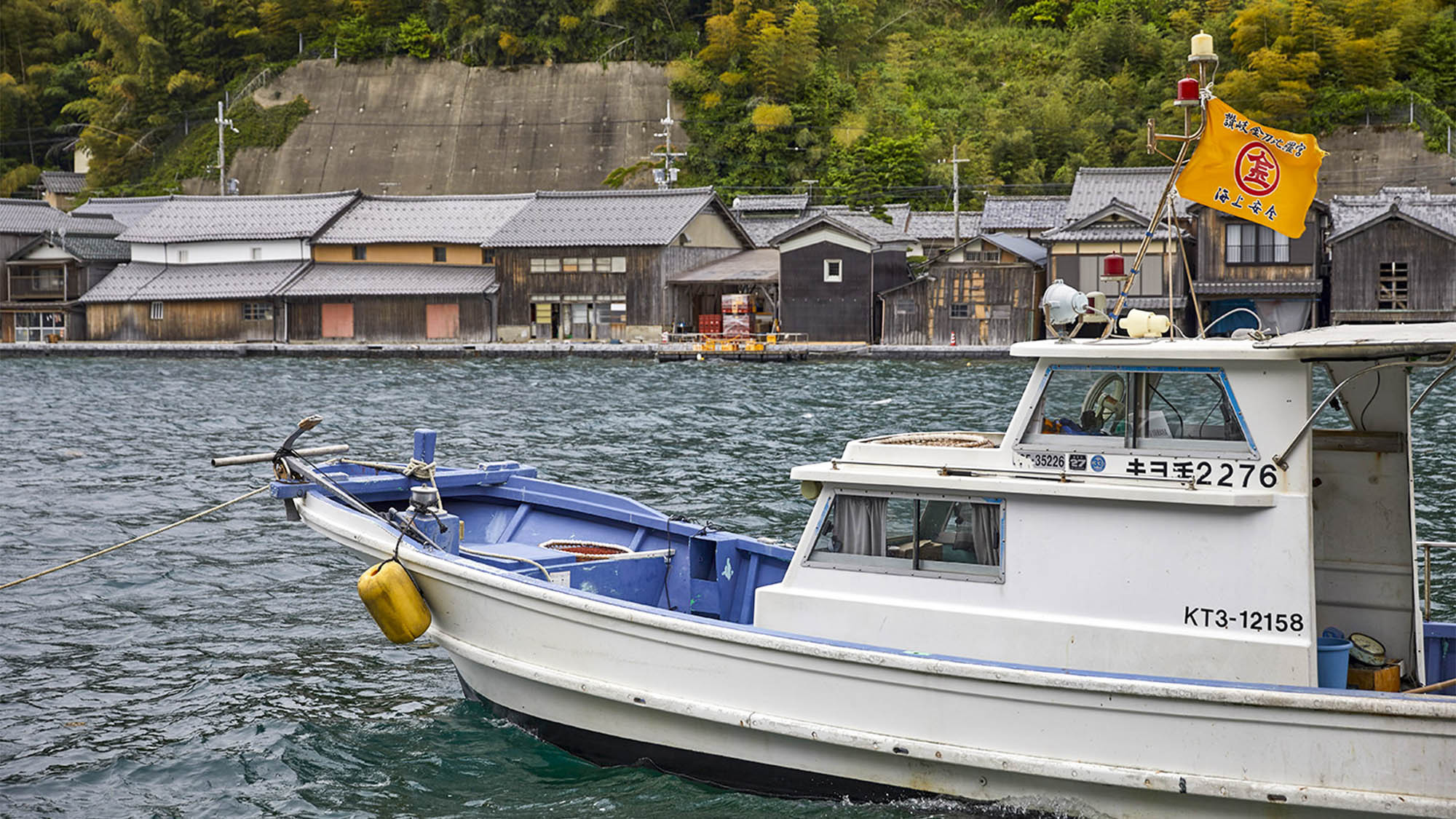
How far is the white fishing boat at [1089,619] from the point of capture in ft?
24.3

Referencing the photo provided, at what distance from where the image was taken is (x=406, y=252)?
210 ft

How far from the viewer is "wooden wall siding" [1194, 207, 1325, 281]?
49.1 meters

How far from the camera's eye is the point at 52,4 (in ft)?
353

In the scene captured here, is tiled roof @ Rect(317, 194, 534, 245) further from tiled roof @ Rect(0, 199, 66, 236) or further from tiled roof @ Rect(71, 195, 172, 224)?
tiled roof @ Rect(71, 195, 172, 224)

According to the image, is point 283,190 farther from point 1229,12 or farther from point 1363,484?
point 1363,484

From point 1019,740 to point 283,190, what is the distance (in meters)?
88.6

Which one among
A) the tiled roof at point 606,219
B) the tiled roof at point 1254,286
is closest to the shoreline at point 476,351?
the tiled roof at point 606,219

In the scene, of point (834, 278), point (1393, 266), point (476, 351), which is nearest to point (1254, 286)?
point (1393, 266)

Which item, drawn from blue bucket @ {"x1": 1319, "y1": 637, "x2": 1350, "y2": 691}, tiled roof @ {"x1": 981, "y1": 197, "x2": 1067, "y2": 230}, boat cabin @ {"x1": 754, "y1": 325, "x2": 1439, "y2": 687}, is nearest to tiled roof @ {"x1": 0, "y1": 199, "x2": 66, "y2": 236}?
tiled roof @ {"x1": 981, "y1": 197, "x2": 1067, "y2": 230}

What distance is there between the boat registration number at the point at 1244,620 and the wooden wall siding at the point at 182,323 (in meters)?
60.3

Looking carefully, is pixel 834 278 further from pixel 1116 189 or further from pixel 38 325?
pixel 38 325

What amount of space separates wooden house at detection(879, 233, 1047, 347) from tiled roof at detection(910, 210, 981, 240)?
914 centimetres

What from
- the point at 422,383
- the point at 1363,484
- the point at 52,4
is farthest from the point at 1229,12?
the point at 52,4

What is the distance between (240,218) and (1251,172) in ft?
214
